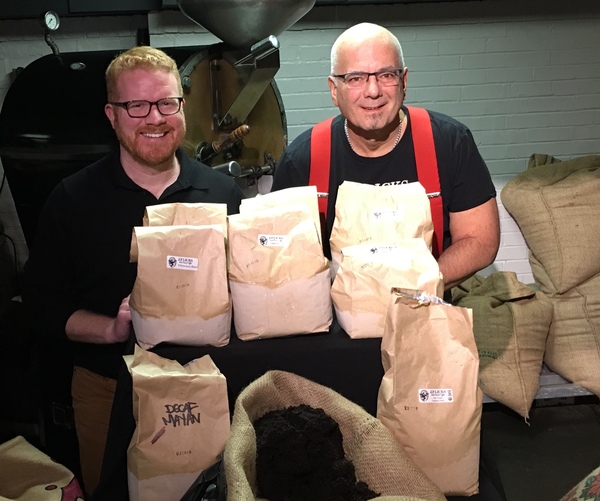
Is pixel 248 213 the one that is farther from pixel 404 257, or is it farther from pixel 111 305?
pixel 111 305

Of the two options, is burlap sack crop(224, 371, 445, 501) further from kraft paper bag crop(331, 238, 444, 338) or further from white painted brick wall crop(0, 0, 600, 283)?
white painted brick wall crop(0, 0, 600, 283)

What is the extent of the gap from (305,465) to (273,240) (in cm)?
46

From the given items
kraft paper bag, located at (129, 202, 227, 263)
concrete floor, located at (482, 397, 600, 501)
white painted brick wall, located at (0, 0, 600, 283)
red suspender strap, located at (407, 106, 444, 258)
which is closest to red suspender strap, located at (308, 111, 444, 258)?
red suspender strap, located at (407, 106, 444, 258)

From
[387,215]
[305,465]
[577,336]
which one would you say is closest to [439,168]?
[387,215]

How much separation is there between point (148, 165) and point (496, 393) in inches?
73.9

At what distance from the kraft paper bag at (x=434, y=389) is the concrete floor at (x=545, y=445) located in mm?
1717

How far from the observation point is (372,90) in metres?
2.13

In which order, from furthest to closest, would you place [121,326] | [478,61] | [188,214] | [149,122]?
1. [478,61]
2. [149,122]
3. [121,326]
4. [188,214]

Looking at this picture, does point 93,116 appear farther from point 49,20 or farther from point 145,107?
point 145,107

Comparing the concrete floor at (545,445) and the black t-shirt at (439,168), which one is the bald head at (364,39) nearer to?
the black t-shirt at (439,168)

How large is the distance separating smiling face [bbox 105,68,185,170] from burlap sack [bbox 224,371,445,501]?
878mm

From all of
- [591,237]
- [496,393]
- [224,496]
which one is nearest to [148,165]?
[224,496]

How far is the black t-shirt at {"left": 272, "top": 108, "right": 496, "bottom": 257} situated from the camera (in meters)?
2.22

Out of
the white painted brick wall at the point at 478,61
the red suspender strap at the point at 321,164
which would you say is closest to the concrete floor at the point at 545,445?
the white painted brick wall at the point at 478,61
